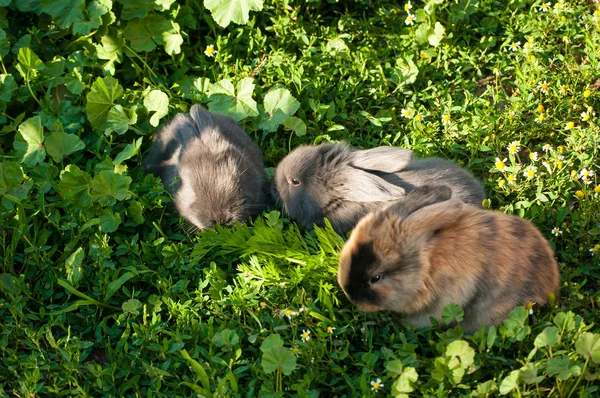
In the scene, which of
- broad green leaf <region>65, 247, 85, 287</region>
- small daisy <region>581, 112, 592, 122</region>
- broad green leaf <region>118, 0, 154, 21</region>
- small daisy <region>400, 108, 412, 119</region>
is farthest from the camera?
broad green leaf <region>118, 0, 154, 21</region>

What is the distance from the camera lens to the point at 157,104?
5996mm

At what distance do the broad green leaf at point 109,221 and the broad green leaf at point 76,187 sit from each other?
17 cm

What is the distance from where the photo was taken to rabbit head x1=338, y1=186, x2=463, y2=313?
4.45 meters

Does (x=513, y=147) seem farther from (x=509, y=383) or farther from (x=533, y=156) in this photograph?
(x=509, y=383)

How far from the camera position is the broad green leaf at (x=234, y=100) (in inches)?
237

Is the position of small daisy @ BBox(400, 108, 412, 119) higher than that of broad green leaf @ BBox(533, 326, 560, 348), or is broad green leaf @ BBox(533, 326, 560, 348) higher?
small daisy @ BBox(400, 108, 412, 119)

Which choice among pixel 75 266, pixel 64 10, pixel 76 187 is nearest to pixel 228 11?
pixel 64 10

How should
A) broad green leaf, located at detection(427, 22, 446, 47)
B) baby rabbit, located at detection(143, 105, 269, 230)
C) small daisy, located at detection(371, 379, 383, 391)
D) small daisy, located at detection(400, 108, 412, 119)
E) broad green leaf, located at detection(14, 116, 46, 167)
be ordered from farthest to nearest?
broad green leaf, located at detection(427, 22, 446, 47), small daisy, located at detection(400, 108, 412, 119), broad green leaf, located at detection(14, 116, 46, 167), baby rabbit, located at detection(143, 105, 269, 230), small daisy, located at detection(371, 379, 383, 391)

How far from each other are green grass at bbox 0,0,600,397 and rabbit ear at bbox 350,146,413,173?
626 mm

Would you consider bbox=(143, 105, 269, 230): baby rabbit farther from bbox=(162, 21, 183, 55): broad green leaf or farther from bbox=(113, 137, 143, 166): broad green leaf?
bbox=(162, 21, 183, 55): broad green leaf

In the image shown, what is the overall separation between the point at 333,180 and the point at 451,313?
58.7 inches

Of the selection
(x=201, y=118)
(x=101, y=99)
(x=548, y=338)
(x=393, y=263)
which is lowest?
(x=101, y=99)

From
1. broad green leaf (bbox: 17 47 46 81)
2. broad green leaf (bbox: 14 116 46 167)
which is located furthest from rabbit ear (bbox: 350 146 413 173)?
broad green leaf (bbox: 17 47 46 81)

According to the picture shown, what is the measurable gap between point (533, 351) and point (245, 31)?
401 centimetres
